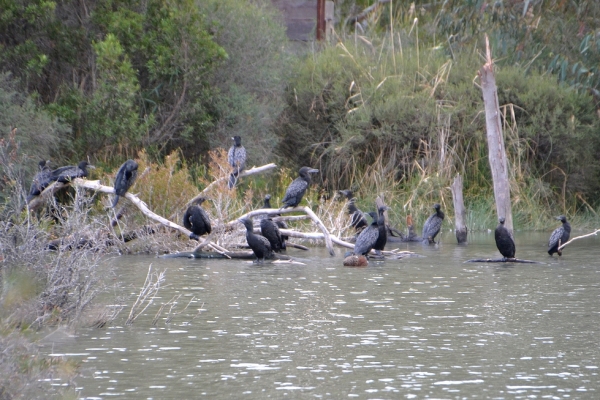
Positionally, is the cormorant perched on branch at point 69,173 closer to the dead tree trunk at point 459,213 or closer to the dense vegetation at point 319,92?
the dense vegetation at point 319,92

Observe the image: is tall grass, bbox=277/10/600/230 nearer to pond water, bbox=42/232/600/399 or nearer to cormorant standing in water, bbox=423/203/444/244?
cormorant standing in water, bbox=423/203/444/244

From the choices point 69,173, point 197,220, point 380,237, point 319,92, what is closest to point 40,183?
point 69,173

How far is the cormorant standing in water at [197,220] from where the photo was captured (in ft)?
47.7

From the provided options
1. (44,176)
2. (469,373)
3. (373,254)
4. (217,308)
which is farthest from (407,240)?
(469,373)

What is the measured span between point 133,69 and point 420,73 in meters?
6.37

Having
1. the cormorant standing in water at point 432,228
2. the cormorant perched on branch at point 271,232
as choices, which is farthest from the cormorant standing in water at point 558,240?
the cormorant perched on branch at point 271,232

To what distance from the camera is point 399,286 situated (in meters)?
11.7

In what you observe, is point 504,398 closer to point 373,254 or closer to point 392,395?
point 392,395

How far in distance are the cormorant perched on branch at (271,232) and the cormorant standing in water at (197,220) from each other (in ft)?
2.52

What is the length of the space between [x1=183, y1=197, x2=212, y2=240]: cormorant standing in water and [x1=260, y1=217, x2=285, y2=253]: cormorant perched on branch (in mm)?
768

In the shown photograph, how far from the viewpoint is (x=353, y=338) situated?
27.5 feet

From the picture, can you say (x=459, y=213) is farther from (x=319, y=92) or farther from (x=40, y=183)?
(x=40, y=183)

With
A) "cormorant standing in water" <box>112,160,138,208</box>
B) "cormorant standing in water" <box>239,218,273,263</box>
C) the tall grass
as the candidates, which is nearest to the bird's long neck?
the tall grass

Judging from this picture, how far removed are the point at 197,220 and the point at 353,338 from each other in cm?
648
